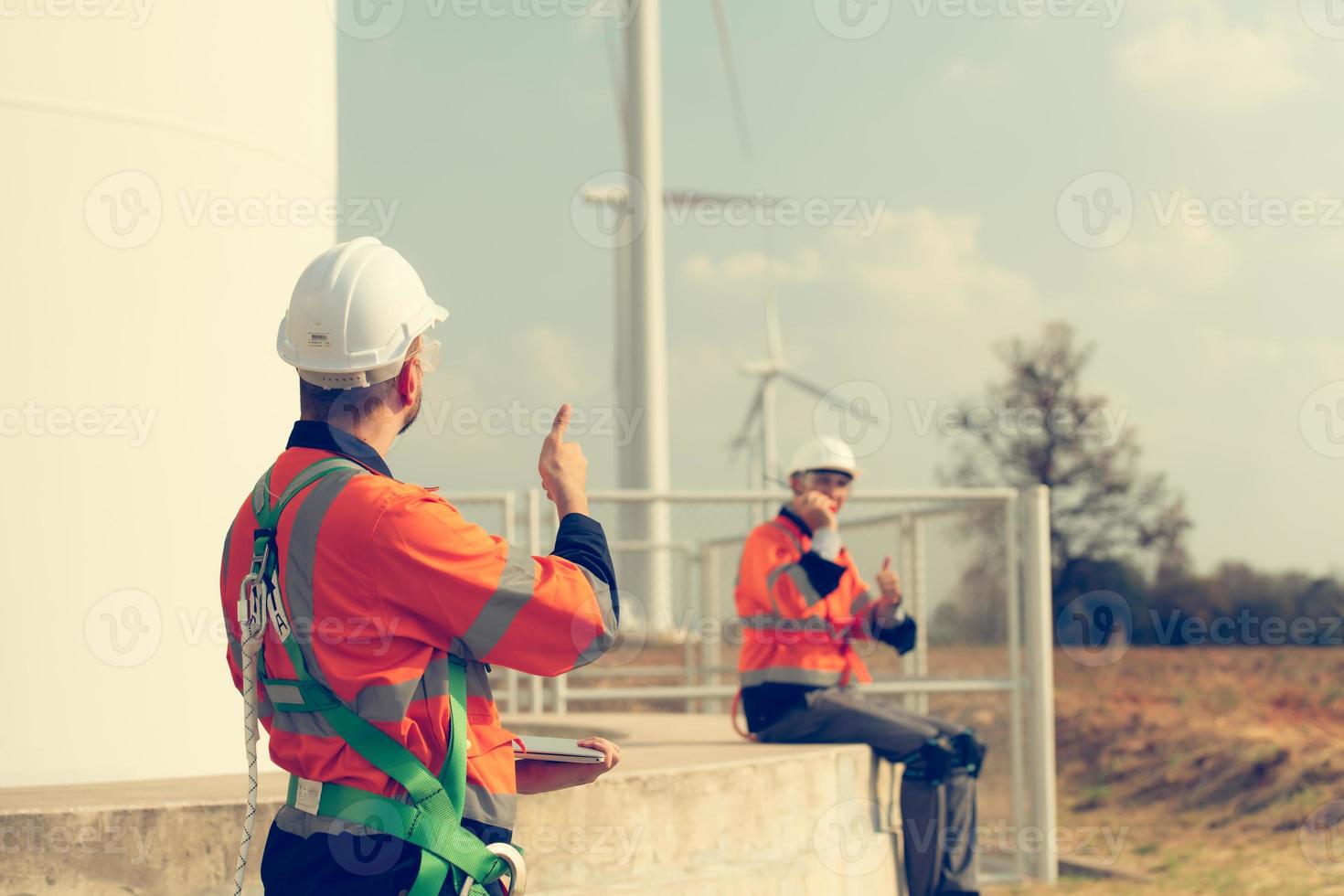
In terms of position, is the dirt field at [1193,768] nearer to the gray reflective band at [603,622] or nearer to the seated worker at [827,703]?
the seated worker at [827,703]

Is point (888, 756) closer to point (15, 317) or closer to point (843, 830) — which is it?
point (843, 830)

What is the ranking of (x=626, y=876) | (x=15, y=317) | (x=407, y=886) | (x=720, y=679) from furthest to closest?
1. (x=720, y=679)
2. (x=15, y=317)
3. (x=626, y=876)
4. (x=407, y=886)

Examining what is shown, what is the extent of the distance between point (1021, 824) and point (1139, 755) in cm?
1102

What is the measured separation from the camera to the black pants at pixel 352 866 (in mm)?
2826

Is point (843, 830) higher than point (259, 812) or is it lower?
lower

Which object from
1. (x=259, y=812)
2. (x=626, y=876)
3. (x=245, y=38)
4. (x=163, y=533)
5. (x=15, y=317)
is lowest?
(x=626, y=876)

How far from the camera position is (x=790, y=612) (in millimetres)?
7367

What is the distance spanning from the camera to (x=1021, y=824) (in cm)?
949

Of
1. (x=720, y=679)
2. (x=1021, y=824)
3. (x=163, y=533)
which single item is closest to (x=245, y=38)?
(x=163, y=533)
